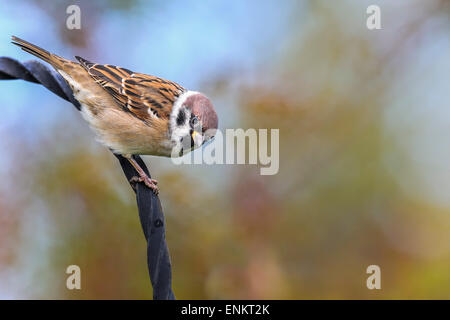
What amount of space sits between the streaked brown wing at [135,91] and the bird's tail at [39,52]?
190 mm

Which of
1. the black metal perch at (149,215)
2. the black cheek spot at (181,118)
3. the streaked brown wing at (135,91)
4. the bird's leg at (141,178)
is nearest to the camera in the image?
the black metal perch at (149,215)

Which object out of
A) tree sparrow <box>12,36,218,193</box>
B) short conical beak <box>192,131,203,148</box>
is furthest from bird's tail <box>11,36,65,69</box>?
short conical beak <box>192,131,203,148</box>

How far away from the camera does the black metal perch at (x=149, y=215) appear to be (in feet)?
8.70

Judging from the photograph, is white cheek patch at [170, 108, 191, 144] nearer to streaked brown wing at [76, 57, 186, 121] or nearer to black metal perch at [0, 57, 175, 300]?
streaked brown wing at [76, 57, 186, 121]

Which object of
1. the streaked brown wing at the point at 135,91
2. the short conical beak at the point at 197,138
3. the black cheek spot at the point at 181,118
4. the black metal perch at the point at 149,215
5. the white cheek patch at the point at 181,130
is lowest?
the black metal perch at the point at 149,215

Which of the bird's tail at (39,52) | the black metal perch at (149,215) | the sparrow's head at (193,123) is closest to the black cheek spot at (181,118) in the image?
the sparrow's head at (193,123)

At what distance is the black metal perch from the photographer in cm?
265

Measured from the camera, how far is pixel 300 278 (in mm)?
5305

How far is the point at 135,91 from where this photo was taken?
4668 millimetres

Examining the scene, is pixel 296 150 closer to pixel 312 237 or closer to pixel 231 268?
pixel 312 237

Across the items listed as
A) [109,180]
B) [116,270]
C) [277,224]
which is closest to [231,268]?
[277,224]

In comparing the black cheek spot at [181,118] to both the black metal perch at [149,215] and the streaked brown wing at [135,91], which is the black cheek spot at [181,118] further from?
the black metal perch at [149,215]
